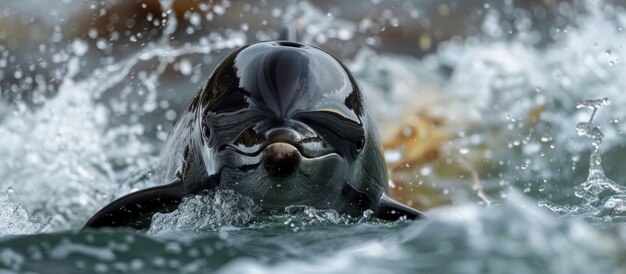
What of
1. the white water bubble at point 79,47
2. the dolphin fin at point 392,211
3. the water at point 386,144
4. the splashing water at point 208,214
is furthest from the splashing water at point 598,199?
the white water bubble at point 79,47

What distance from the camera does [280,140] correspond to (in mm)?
4176

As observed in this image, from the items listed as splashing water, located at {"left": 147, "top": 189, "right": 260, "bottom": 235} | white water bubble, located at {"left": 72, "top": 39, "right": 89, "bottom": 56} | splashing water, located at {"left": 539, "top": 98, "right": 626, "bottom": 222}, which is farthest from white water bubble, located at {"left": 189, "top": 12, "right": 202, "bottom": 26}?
splashing water, located at {"left": 147, "top": 189, "right": 260, "bottom": 235}

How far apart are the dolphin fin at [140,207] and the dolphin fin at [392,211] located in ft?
3.36

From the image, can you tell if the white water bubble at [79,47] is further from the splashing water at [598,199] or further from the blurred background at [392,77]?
the splashing water at [598,199]

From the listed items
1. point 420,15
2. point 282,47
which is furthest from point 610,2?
point 282,47

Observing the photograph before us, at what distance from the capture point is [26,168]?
328 inches

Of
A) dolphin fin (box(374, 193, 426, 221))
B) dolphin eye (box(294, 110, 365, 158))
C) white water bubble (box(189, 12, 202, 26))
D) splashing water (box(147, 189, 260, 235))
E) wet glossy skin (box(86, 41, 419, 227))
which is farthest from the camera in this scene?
white water bubble (box(189, 12, 202, 26))

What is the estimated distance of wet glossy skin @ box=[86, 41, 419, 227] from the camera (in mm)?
4297

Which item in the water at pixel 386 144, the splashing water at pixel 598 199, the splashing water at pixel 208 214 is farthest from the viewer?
the splashing water at pixel 598 199

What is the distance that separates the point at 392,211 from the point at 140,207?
1.34 meters

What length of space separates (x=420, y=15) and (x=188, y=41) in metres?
3.25

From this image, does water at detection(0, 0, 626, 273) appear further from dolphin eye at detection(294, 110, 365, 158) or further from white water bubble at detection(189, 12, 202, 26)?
dolphin eye at detection(294, 110, 365, 158)

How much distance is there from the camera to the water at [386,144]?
3.26 metres

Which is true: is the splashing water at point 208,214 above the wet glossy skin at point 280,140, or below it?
below
